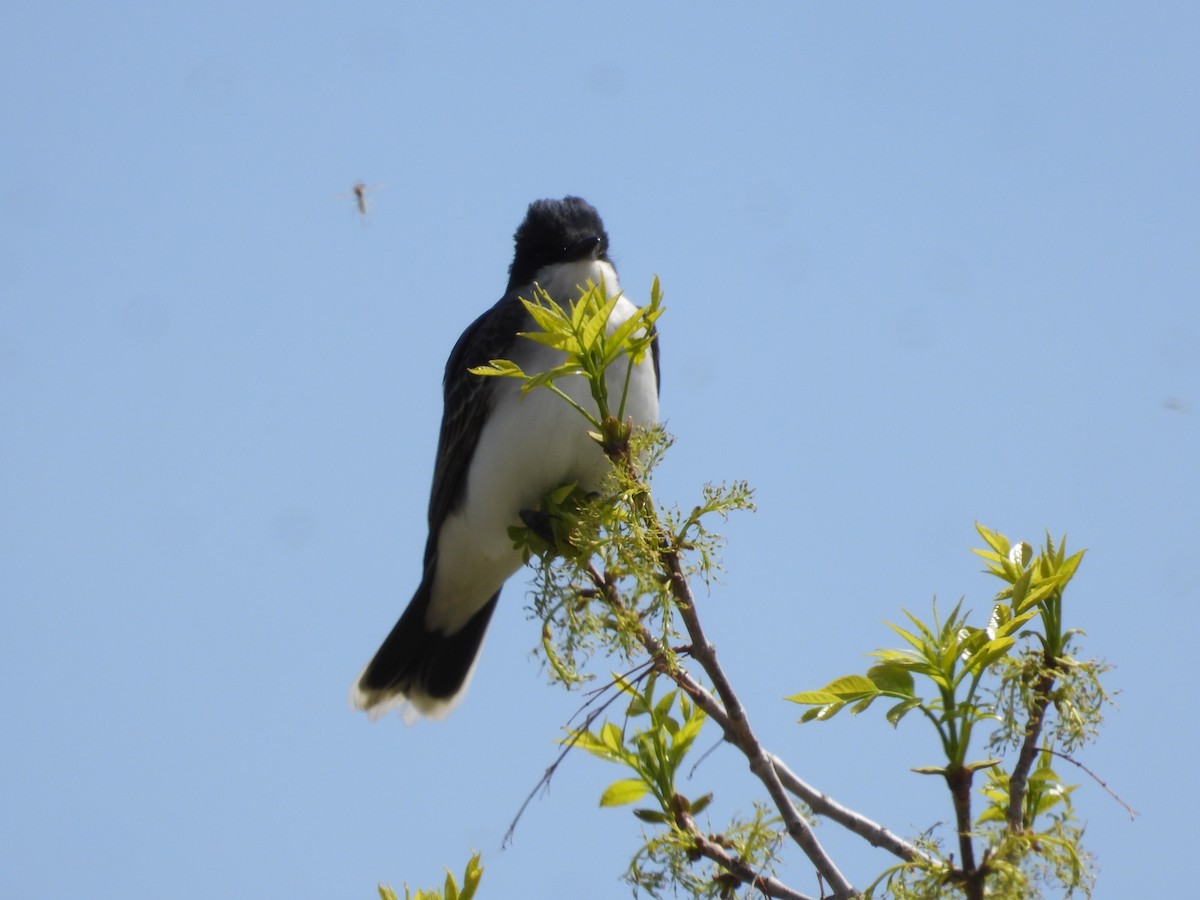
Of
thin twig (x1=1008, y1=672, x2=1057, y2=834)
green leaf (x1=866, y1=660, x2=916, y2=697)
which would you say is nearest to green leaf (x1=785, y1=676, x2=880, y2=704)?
green leaf (x1=866, y1=660, x2=916, y2=697)

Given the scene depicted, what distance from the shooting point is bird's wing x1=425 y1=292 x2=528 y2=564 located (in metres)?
5.32

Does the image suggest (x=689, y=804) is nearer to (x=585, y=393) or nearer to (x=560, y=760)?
(x=560, y=760)

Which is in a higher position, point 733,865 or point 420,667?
point 420,667

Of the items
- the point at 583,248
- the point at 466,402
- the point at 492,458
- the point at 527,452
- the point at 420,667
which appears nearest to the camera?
the point at 527,452

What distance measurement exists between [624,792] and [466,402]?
2.69 m

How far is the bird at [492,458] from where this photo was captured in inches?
190

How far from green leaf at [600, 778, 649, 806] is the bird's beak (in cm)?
309

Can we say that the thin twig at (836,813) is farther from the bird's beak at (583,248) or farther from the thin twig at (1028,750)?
the bird's beak at (583,248)

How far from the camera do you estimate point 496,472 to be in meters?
4.95

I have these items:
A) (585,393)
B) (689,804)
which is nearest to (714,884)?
(689,804)

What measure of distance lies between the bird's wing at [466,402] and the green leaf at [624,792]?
8.18ft

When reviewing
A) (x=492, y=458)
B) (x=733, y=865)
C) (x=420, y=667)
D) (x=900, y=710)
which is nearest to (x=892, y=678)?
(x=900, y=710)

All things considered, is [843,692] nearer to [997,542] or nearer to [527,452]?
[997,542]

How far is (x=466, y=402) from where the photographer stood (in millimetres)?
5406
